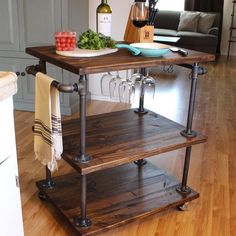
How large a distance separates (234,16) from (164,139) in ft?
20.0

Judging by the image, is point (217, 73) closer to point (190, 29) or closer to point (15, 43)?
point (190, 29)

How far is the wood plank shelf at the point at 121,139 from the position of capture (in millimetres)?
1674

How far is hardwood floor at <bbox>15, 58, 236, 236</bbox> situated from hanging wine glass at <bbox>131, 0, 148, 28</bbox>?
3.59ft

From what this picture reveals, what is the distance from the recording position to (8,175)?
117cm

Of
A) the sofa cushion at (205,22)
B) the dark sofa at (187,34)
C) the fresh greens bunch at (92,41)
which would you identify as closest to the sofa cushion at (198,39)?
the dark sofa at (187,34)

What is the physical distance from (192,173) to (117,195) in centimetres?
72

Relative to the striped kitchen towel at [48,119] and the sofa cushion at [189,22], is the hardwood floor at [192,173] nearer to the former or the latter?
the striped kitchen towel at [48,119]

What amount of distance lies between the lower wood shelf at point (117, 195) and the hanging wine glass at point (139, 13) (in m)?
0.95

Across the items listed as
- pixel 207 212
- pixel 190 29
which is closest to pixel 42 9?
pixel 207 212

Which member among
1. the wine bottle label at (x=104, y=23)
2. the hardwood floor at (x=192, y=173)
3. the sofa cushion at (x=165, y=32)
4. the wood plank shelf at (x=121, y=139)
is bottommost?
the hardwood floor at (x=192, y=173)

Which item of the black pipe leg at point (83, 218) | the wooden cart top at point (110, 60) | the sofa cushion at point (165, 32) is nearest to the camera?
the wooden cart top at point (110, 60)

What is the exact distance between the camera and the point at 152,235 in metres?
1.89

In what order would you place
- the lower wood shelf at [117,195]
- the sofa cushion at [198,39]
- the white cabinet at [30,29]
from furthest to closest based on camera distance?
the sofa cushion at [198,39] < the white cabinet at [30,29] < the lower wood shelf at [117,195]

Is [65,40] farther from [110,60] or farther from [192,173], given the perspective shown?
[192,173]
